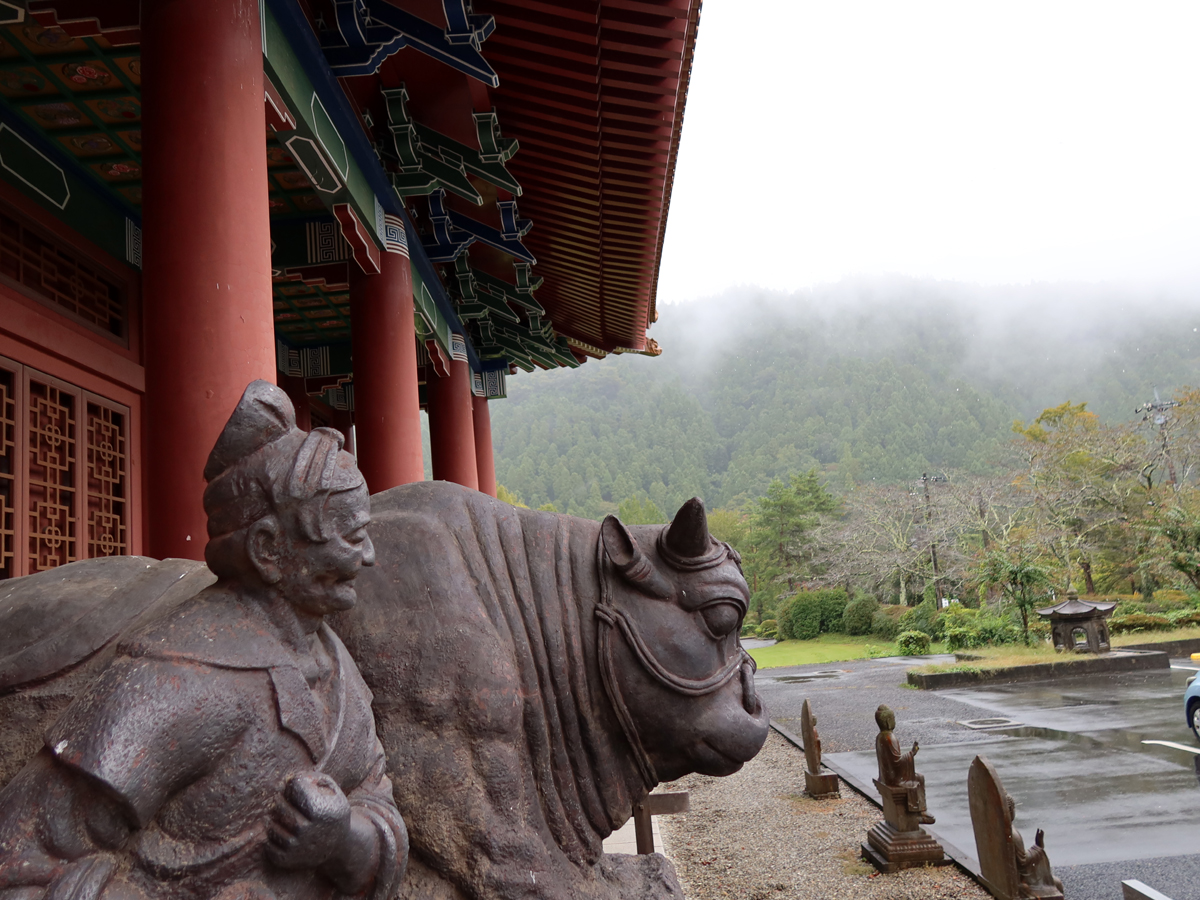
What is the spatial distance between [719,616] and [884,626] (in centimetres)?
3184

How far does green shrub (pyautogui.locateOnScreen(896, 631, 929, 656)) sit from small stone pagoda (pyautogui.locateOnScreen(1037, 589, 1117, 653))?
530 cm

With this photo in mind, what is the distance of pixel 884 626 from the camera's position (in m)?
31.8

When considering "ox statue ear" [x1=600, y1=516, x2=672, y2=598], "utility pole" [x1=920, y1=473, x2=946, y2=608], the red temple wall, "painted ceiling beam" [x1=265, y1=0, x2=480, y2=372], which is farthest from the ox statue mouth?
"utility pole" [x1=920, y1=473, x2=946, y2=608]

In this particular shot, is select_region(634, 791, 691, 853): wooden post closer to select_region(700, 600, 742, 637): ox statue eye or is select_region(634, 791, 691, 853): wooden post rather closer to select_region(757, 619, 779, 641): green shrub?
select_region(700, 600, 742, 637): ox statue eye

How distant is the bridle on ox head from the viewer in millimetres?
2062

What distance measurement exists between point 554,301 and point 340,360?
299cm

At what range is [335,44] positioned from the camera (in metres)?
5.12

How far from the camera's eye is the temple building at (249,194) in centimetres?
362

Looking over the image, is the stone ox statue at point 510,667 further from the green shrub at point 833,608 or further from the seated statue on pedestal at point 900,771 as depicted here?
the green shrub at point 833,608

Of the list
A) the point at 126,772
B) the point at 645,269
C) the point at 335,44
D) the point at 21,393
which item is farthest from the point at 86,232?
the point at 126,772

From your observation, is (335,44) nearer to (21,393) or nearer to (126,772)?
(21,393)

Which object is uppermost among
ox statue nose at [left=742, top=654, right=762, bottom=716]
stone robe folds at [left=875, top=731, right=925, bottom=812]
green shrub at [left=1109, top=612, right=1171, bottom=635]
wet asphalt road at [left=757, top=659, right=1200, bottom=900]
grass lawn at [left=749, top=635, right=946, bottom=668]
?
ox statue nose at [left=742, top=654, right=762, bottom=716]

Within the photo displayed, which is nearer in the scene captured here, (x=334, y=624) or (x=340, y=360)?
(x=334, y=624)

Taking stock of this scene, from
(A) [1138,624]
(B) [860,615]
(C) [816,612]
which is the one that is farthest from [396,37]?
(C) [816,612]
